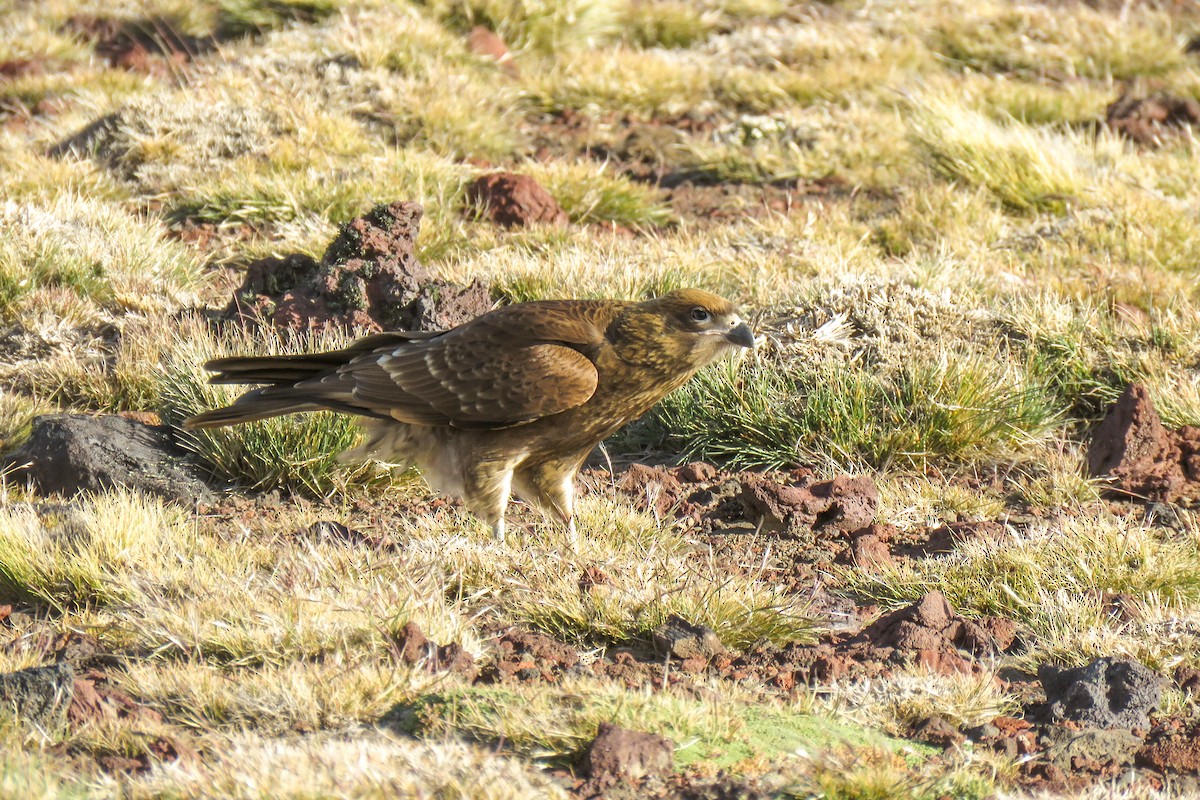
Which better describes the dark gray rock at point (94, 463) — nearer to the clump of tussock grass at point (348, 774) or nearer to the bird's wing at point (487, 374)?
the bird's wing at point (487, 374)

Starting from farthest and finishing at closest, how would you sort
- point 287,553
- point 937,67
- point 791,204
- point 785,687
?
point 937,67, point 791,204, point 287,553, point 785,687

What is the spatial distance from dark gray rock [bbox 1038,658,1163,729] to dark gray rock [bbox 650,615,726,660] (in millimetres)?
1077

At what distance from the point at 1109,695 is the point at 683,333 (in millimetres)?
2046

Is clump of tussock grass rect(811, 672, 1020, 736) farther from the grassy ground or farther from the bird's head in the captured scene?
the bird's head

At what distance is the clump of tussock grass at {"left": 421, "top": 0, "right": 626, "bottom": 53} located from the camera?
11719 mm

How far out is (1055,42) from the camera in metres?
12.1

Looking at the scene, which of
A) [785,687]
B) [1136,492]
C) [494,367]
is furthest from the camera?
[1136,492]

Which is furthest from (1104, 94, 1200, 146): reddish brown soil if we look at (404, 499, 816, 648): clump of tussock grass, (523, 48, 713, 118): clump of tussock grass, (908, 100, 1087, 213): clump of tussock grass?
(404, 499, 816, 648): clump of tussock grass

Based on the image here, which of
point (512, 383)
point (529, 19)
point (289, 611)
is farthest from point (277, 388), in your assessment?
point (529, 19)

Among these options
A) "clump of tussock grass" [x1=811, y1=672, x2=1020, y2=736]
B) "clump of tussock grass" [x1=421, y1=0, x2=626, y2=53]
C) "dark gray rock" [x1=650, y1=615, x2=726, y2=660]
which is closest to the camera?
"clump of tussock grass" [x1=811, y1=672, x2=1020, y2=736]

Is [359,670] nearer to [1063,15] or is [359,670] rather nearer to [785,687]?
[785,687]

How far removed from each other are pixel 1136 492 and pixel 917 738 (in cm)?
278

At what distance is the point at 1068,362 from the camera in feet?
22.7

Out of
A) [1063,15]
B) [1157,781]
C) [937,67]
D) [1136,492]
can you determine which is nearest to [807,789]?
[1157,781]
